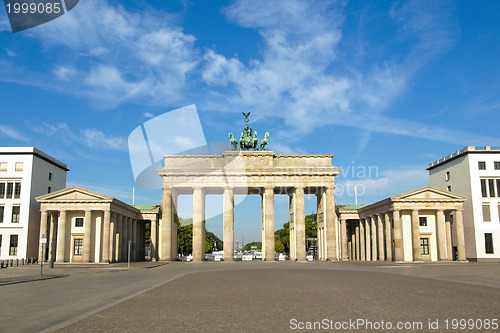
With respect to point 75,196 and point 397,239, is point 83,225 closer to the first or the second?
point 75,196

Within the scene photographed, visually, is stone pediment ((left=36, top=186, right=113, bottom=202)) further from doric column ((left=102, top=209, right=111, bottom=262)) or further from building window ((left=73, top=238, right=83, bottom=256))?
building window ((left=73, top=238, right=83, bottom=256))

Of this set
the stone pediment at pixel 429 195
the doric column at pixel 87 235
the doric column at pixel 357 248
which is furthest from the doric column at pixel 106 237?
the doric column at pixel 357 248

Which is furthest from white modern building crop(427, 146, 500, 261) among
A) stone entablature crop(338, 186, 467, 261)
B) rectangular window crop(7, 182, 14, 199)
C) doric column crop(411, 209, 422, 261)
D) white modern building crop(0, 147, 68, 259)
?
rectangular window crop(7, 182, 14, 199)

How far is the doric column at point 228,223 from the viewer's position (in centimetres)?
6825

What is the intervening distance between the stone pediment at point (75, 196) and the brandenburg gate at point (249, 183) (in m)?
13.2

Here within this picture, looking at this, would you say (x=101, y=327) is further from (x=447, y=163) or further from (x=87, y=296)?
(x=447, y=163)

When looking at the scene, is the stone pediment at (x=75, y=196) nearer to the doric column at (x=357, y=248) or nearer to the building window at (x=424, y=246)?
the doric column at (x=357, y=248)

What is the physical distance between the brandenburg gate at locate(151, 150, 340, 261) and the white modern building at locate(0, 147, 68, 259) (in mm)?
17770

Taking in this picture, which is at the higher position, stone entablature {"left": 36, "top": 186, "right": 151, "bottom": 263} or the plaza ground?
stone entablature {"left": 36, "top": 186, "right": 151, "bottom": 263}

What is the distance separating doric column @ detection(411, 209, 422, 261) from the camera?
5841 centimetres

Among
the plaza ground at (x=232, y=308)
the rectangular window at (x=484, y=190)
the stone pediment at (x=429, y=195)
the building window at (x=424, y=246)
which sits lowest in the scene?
the plaza ground at (x=232, y=308)

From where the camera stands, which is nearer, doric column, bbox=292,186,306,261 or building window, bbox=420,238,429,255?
building window, bbox=420,238,429,255

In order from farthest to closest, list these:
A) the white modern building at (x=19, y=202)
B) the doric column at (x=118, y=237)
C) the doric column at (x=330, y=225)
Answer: the doric column at (x=330, y=225) → the doric column at (x=118, y=237) → the white modern building at (x=19, y=202)

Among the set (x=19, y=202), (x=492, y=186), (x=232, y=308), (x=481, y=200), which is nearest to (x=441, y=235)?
(x=481, y=200)
